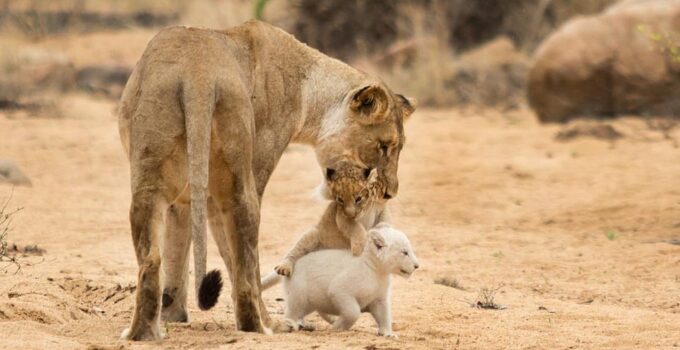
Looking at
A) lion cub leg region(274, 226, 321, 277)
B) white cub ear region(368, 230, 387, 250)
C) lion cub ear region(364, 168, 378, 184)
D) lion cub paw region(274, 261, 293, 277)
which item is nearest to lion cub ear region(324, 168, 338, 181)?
lion cub ear region(364, 168, 378, 184)

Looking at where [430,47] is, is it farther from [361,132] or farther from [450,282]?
[361,132]

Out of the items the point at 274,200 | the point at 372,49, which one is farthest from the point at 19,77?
the point at 274,200

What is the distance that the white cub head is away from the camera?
7.09 meters

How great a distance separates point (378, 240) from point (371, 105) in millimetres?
882

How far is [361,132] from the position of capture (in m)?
7.56

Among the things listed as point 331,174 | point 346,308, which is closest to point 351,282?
point 346,308

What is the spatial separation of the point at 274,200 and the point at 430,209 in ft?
5.47

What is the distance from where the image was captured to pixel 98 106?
1997 cm

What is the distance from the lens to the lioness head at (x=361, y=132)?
24.8 feet

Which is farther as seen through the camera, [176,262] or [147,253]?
[176,262]

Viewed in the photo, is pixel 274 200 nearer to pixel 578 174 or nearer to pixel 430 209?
pixel 430 209

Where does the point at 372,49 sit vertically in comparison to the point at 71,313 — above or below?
above

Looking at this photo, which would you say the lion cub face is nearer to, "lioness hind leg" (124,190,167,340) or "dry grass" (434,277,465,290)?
"lioness hind leg" (124,190,167,340)

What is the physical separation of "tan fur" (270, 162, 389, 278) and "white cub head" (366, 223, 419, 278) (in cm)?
16
